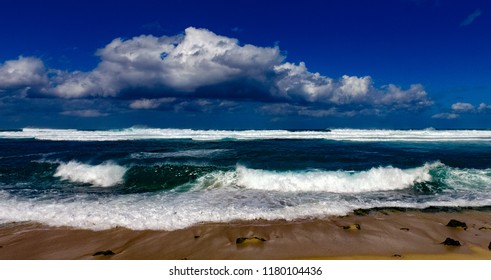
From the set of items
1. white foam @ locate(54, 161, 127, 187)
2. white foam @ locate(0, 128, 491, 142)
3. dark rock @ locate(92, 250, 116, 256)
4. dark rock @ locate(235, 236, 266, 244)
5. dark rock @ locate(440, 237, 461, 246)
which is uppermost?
white foam @ locate(0, 128, 491, 142)

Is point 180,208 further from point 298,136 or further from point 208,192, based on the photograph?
point 298,136

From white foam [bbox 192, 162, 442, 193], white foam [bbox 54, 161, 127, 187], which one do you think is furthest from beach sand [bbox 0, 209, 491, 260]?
white foam [bbox 54, 161, 127, 187]

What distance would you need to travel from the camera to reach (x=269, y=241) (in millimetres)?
6383

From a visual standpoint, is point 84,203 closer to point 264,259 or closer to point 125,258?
point 125,258

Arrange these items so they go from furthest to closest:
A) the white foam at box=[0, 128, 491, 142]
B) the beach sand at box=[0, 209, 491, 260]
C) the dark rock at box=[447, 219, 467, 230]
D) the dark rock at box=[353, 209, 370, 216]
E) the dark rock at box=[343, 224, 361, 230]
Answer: the white foam at box=[0, 128, 491, 142]
the dark rock at box=[353, 209, 370, 216]
the dark rock at box=[447, 219, 467, 230]
the dark rock at box=[343, 224, 361, 230]
the beach sand at box=[0, 209, 491, 260]

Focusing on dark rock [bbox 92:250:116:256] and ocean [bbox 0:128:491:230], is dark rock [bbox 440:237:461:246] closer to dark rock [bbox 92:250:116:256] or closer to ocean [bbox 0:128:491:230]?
ocean [bbox 0:128:491:230]

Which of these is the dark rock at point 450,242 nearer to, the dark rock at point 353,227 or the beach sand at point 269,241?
the beach sand at point 269,241

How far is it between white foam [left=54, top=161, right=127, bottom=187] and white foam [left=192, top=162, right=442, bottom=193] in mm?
3565

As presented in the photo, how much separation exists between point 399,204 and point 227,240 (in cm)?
533

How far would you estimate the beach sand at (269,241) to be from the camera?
19.1ft

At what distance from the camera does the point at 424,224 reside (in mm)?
7461

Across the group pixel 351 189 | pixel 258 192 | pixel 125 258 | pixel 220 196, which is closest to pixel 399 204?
pixel 351 189

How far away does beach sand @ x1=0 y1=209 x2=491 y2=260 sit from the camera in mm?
5824
